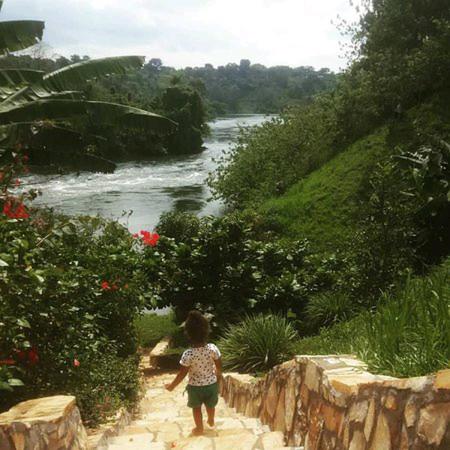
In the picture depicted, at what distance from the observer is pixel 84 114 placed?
27.2 feet

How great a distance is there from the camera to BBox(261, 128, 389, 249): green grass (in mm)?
15375

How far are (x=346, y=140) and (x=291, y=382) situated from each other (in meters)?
16.2

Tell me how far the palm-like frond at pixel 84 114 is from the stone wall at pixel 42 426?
510cm

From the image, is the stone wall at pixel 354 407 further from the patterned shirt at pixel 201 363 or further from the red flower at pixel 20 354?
the red flower at pixel 20 354

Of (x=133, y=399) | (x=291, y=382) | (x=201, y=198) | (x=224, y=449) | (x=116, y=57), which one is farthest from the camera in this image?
(x=201, y=198)

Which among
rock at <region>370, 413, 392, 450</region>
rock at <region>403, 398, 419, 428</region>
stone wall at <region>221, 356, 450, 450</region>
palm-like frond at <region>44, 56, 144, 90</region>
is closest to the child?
stone wall at <region>221, 356, 450, 450</region>

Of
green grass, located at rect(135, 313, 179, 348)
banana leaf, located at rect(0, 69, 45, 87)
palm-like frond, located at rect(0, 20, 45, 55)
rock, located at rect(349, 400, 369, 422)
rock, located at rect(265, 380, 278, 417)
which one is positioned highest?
palm-like frond, located at rect(0, 20, 45, 55)

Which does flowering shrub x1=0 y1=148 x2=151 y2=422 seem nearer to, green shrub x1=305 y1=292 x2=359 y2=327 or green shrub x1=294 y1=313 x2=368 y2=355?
green shrub x1=294 y1=313 x2=368 y2=355

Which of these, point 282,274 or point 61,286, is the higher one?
point 61,286

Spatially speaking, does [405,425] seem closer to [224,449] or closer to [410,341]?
[410,341]

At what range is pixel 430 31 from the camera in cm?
1858

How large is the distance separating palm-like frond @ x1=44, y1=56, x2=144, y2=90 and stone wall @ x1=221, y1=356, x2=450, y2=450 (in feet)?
18.7

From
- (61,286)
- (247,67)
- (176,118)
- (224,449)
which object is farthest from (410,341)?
(247,67)

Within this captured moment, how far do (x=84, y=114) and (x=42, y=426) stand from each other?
5569 mm
